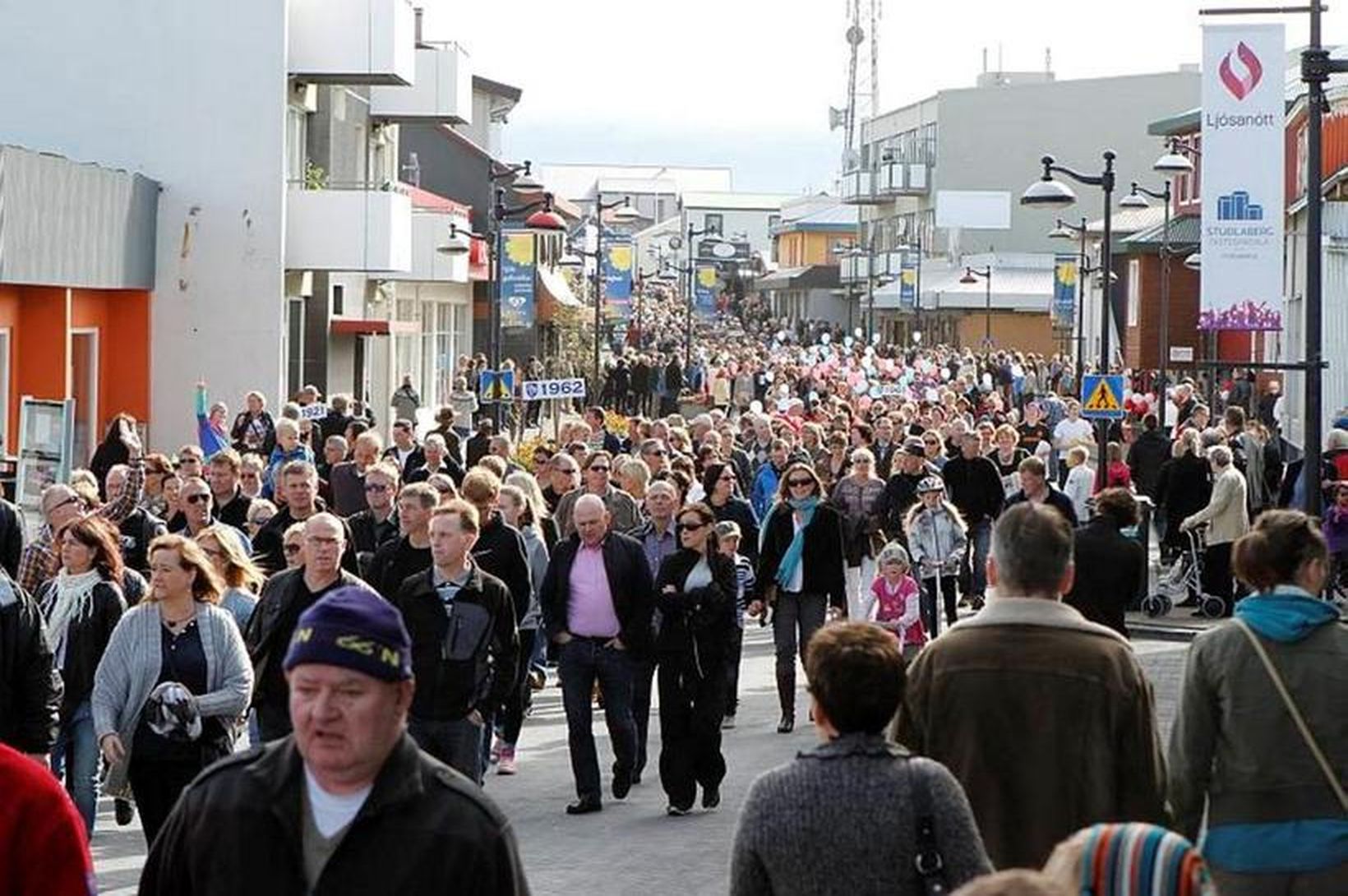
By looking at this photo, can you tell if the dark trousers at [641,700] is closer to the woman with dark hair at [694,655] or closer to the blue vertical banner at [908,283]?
the woman with dark hair at [694,655]

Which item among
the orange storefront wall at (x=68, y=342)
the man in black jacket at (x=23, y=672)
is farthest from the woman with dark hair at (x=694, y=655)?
the orange storefront wall at (x=68, y=342)

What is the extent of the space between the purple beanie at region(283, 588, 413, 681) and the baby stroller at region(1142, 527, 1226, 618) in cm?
2193

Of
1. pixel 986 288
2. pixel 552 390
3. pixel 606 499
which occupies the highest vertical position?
pixel 986 288

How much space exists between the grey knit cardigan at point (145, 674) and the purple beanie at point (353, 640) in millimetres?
5826

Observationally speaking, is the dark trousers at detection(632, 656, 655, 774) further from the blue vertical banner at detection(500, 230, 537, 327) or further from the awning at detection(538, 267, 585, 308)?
the awning at detection(538, 267, 585, 308)

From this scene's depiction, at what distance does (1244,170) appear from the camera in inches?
916

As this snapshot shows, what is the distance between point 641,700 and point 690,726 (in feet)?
4.10

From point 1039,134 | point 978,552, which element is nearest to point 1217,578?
point 978,552

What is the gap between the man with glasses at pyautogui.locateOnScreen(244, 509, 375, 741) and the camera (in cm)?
1164

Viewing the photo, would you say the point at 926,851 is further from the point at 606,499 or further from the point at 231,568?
the point at 606,499

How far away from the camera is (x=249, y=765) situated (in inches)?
203

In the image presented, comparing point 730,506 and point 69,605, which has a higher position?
point 730,506

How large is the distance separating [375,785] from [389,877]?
0.16 m

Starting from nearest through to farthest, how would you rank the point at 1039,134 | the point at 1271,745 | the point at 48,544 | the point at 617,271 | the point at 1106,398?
the point at 1271,745
the point at 48,544
the point at 1106,398
the point at 617,271
the point at 1039,134
